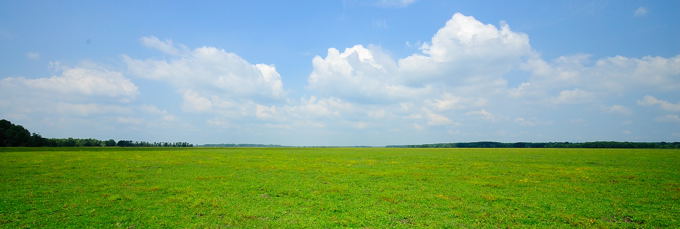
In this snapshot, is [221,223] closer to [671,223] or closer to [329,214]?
[329,214]

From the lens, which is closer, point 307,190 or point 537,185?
point 307,190

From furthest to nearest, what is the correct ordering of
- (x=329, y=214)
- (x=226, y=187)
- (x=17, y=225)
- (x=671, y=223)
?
(x=226, y=187) < (x=329, y=214) < (x=671, y=223) < (x=17, y=225)

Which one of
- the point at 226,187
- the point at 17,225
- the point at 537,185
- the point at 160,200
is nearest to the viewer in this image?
the point at 17,225

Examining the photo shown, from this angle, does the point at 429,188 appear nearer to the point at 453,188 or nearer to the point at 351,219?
the point at 453,188

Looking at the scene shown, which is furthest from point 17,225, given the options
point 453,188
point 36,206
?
point 453,188

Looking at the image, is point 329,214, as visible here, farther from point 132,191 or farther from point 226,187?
point 132,191

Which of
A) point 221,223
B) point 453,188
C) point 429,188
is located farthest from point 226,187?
point 453,188

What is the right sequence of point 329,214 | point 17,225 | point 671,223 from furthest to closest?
point 329,214
point 671,223
point 17,225

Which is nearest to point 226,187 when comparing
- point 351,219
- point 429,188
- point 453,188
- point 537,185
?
point 351,219

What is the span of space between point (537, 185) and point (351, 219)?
55.9 feet

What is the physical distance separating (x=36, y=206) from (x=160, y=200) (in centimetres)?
529

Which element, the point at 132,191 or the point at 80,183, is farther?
the point at 80,183

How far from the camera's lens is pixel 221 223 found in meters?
11.9

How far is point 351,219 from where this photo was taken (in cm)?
1258
